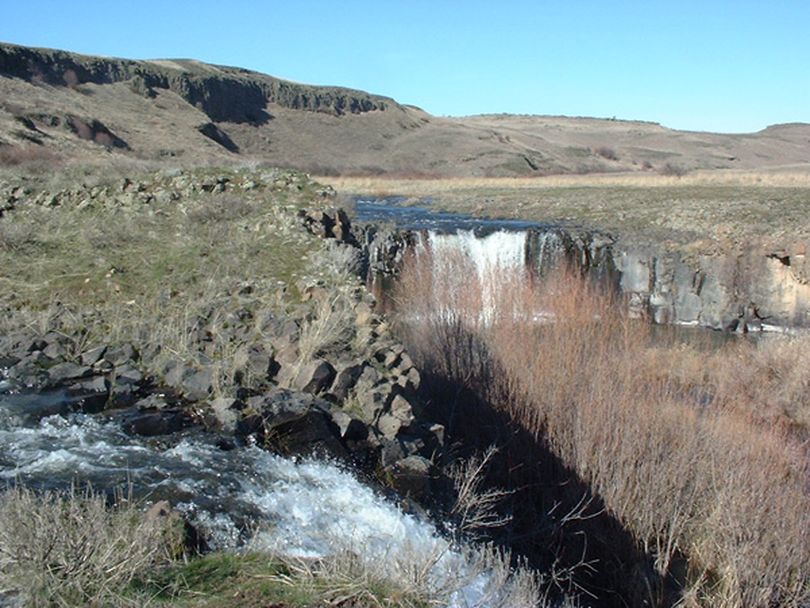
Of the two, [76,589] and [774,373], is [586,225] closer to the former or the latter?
[774,373]

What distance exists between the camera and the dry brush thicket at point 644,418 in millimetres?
7535

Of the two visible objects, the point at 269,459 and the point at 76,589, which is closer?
the point at 76,589

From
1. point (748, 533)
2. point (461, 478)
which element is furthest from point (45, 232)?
point (748, 533)

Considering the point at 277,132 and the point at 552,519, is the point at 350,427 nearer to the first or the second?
the point at 552,519

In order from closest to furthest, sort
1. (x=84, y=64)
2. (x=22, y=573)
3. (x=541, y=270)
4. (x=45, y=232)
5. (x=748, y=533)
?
(x=22, y=573)
(x=748, y=533)
(x=45, y=232)
(x=541, y=270)
(x=84, y=64)

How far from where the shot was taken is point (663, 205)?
28.0 meters

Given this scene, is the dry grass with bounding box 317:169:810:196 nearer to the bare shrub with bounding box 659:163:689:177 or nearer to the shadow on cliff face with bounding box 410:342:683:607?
the bare shrub with bounding box 659:163:689:177

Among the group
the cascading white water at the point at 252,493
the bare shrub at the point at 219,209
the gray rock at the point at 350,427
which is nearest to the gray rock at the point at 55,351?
the cascading white water at the point at 252,493

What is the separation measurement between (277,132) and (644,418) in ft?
226

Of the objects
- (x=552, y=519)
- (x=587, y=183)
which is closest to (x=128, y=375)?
(x=552, y=519)

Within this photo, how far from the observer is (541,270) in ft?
69.4

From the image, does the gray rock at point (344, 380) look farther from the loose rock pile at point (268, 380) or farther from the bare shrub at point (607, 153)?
the bare shrub at point (607, 153)

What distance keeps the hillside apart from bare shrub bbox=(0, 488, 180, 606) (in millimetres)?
17303

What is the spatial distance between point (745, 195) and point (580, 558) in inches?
1011
